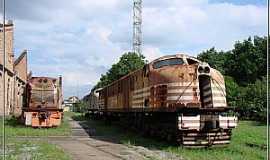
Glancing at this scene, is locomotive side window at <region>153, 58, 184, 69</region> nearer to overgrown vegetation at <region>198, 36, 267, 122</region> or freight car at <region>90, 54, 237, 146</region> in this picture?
freight car at <region>90, 54, 237, 146</region>

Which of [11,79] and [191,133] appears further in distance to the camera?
[11,79]

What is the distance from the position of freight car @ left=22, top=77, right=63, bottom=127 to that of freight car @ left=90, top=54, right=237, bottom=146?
1021cm

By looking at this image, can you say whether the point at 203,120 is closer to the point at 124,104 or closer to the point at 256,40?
the point at 124,104

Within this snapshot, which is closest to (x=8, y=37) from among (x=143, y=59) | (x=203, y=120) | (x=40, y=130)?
(x=143, y=59)

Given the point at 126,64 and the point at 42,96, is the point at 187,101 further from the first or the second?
the point at 126,64

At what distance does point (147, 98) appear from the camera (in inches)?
818

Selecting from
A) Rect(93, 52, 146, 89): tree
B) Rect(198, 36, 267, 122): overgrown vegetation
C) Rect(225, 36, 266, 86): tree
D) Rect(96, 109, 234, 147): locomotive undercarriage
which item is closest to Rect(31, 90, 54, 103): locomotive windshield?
Rect(96, 109, 234, 147): locomotive undercarriage

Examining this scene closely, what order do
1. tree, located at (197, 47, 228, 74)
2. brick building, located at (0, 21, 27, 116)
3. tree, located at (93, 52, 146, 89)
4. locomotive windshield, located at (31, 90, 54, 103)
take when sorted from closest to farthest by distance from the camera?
locomotive windshield, located at (31, 90, 54, 103) < brick building, located at (0, 21, 27, 116) < tree, located at (93, 52, 146, 89) < tree, located at (197, 47, 228, 74)

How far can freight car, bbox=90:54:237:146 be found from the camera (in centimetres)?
1733

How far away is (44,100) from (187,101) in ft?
49.4

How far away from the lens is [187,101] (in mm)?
17891

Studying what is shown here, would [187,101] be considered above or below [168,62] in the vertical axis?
below

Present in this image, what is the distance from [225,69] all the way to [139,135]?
5965 cm

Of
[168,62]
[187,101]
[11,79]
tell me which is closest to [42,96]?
[168,62]
